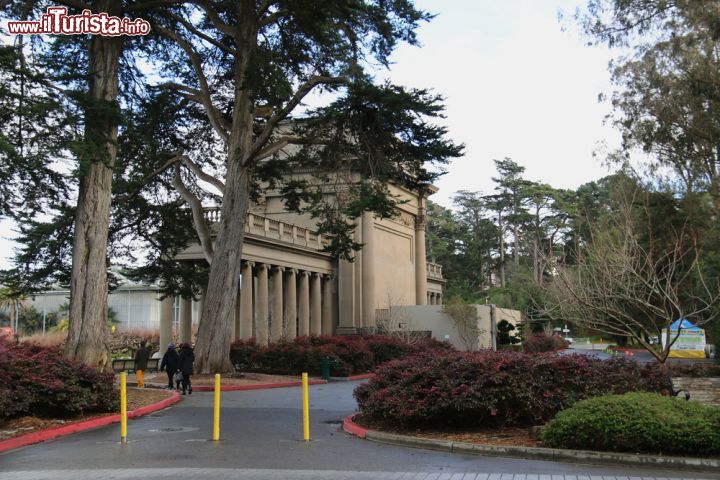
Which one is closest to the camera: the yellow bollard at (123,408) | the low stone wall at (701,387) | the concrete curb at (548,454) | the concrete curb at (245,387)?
the concrete curb at (548,454)

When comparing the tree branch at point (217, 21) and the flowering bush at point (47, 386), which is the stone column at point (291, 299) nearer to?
the tree branch at point (217, 21)

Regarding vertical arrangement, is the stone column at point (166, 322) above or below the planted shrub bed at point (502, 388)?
above

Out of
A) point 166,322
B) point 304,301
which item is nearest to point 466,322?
point 304,301

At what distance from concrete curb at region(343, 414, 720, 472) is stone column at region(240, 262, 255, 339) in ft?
99.9

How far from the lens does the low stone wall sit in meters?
18.8

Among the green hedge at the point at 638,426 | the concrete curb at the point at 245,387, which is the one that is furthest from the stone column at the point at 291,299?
the green hedge at the point at 638,426

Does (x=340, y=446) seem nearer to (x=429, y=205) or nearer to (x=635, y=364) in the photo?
(x=635, y=364)

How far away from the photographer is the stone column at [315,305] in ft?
173

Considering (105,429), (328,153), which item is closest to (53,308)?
(328,153)

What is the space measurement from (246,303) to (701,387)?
91.9 ft

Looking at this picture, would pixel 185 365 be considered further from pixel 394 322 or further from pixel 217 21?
pixel 394 322

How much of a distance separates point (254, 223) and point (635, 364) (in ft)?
106

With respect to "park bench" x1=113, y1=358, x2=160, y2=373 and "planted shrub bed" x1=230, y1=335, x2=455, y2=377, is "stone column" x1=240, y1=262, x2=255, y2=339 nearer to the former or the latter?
"planted shrub bed" x1=230, y1=335, x2=455, y2=377

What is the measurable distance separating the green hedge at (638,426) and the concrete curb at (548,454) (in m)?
0.24
